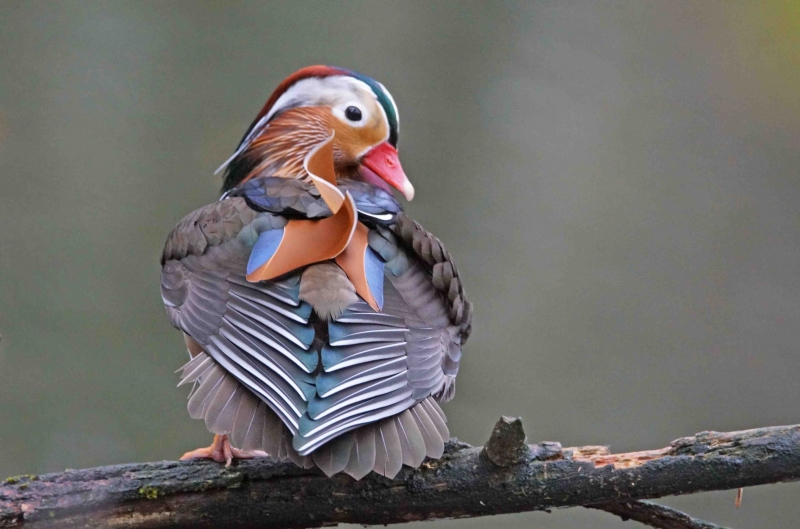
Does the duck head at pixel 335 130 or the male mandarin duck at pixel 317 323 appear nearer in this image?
the male mandarin duck at pixel 317 323

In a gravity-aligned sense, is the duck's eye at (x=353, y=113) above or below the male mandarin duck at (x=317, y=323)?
above

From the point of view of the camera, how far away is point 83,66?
2805 mm

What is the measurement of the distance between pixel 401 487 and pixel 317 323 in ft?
0.82

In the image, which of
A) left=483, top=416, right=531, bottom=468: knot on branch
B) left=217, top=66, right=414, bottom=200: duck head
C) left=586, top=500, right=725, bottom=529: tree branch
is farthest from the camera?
left=217, top=66, right=414, bottom=200: duck head

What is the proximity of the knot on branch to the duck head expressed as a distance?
0.79 metres

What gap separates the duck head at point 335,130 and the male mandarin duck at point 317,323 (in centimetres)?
23

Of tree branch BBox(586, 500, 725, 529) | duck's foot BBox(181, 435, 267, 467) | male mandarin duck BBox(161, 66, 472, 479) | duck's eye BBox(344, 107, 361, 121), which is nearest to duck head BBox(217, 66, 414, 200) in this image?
duck's eye BBox(344, 107, 361, 121)

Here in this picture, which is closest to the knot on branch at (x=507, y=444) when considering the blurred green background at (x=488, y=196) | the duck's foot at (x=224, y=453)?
the duck's foot at (x=224, y=453)

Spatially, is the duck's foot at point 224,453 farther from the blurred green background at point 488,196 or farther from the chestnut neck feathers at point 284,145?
the blurred green background at point 488,196

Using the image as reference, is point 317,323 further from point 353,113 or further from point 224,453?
point 353,113

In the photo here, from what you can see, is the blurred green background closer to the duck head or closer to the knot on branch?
the duck head

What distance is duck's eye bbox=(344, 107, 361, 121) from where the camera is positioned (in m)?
1.89

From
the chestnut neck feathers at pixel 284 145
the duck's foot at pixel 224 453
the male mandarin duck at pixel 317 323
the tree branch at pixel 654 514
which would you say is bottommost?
the tree branch at pixel 654 514

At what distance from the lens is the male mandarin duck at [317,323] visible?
43.8 inches
